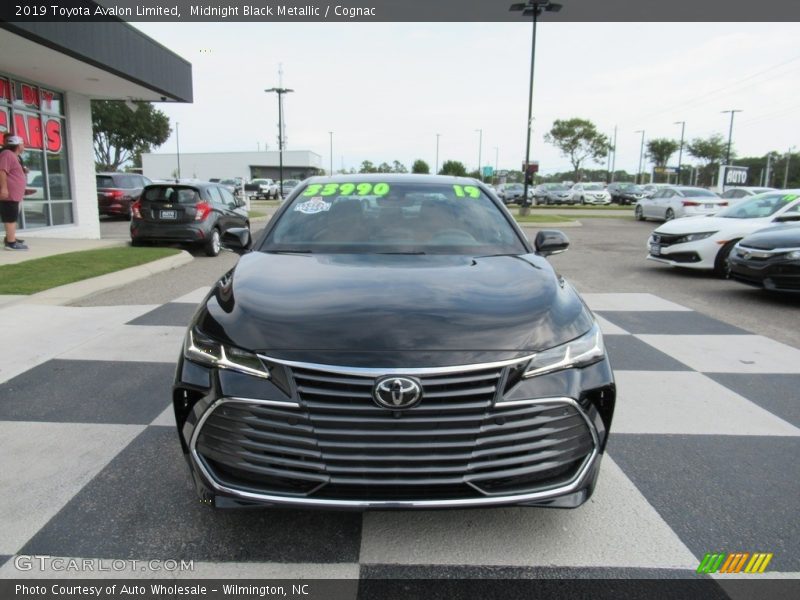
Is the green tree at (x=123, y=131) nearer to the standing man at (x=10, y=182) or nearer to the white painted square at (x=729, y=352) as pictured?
the standing man at (x=10, y=182)

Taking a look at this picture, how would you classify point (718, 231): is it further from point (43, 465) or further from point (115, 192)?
point (115, 192)

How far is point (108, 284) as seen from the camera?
8250 millimetres

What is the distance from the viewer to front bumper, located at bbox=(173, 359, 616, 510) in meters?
2.14

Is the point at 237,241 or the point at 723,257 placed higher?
the point at 237,241

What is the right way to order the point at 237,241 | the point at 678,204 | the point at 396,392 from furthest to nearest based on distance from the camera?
the point at 678,204 → the point at 237,241 → the point at 396,392

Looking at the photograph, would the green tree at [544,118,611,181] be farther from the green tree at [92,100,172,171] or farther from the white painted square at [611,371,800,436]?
the white painted square at [611,371,800,436]

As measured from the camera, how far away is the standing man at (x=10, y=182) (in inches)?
406

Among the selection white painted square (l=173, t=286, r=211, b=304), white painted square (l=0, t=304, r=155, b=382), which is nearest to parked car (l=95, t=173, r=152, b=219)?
white painted square (l=173, t=286, r=211, b=304)

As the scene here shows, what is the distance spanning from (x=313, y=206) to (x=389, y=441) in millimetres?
2226

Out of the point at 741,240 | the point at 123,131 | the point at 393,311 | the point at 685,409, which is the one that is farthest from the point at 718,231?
the point at 123,131

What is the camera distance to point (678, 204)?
2306 cm

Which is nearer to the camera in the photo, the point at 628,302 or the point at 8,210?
the point at 628,302

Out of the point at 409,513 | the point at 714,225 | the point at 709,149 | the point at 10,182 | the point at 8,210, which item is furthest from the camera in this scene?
the point at 709,149

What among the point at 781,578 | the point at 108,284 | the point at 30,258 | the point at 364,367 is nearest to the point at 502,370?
the point at 364,367
